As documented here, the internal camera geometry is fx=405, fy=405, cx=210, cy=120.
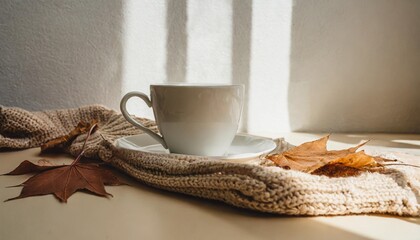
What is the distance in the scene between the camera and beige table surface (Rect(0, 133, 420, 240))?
0.32m

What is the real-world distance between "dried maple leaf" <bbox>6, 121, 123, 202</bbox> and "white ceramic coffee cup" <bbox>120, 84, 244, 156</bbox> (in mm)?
97

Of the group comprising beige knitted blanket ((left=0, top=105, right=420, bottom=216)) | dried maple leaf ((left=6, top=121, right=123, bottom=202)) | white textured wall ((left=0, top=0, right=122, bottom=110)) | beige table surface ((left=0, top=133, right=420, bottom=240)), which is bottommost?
beige table surface ((left=0, top=133, right=420, bottom=240))

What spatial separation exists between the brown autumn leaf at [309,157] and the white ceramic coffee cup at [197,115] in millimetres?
78

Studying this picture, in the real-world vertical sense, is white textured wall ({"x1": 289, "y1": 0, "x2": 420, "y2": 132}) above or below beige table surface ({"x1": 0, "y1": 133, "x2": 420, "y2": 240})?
above

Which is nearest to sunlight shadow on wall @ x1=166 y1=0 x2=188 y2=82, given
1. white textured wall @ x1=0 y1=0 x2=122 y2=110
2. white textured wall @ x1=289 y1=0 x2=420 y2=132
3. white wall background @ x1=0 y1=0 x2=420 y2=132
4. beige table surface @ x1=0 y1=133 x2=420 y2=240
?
white wall background @ x1=0 y1=0 x2=420 y2=132

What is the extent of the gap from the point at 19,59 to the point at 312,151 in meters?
0.65

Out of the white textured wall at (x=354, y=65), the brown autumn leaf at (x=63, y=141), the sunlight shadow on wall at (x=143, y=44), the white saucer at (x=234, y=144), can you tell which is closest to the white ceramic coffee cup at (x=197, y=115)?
the white saucer at (x=234, y=144)

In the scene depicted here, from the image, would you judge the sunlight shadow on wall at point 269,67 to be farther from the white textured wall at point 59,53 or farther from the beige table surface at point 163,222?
the beige table surface at point 163,222

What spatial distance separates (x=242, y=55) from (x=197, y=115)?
497 millimetres

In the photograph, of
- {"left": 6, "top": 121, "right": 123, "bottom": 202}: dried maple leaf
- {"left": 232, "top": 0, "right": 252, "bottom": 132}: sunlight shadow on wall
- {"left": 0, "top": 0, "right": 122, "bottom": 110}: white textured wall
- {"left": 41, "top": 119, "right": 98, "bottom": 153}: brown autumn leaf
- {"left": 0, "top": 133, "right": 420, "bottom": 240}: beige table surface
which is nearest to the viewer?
{"left": 0, "top": 133, "right": 420, "bottom": 240}: beige table surface

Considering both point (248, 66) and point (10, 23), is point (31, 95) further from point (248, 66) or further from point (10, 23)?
point (248, 66)

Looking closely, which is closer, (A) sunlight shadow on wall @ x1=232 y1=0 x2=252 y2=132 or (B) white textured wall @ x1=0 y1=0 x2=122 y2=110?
(B) white textured wall @ x1=0 y1=0 x2=122 y2=110

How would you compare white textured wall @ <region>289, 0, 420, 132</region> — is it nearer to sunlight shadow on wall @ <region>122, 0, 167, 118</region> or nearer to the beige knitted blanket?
sunlight shadow on wall @ <region>122, 0, 167, 118</region>

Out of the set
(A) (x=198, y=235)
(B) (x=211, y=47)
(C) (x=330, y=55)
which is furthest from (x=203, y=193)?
(C) (x=330, y=55)
